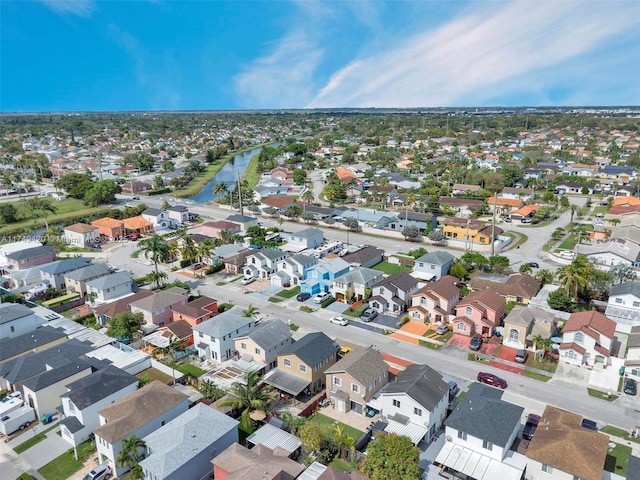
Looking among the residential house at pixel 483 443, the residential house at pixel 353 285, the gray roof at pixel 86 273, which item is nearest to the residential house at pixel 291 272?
the residential house at pixel 353 285

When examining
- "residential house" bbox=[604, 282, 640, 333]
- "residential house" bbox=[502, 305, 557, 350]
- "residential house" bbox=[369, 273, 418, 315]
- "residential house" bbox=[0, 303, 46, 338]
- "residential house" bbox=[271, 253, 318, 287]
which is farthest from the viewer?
"residential house" bbox=[271, 253, 318, 287]

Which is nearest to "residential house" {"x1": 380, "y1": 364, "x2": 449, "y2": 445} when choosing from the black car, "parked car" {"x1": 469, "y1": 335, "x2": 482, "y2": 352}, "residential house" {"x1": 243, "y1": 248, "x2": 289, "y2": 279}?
"parked car" {"x1": 469, "y1": 335, "x2": 482, "y2": 352}

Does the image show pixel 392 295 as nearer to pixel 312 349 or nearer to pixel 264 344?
pixel 312 349

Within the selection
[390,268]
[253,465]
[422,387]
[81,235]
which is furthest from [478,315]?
[81,235]

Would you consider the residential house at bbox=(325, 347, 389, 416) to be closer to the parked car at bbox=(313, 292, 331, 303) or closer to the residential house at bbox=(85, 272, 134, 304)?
the parked car at bbox=(313, 292, 331, 303)

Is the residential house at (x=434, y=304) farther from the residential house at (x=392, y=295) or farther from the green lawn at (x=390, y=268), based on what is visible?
the green lawn at (x=390, y=268)
